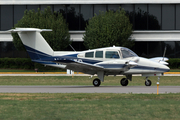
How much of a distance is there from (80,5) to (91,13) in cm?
208

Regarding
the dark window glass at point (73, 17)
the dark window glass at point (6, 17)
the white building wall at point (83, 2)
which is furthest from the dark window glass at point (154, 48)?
the dark window glass at point (6, 17)

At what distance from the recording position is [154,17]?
161 ft

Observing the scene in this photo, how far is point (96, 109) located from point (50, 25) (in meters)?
33.6

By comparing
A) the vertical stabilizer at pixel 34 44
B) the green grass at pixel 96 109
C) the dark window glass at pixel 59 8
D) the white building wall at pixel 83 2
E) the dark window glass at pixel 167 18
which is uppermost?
the white building wall at pixel 83 2

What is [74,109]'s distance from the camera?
1180 centimetres

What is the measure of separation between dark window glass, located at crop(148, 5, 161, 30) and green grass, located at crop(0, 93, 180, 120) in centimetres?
3518

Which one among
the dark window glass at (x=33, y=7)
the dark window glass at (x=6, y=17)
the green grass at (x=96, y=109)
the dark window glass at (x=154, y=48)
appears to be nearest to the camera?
the green grass at (x=96, y=109)

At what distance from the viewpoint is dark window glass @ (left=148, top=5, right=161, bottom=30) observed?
48.9 meters

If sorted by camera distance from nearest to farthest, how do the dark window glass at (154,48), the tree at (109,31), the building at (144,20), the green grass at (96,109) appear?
the green grass at (96,109) → the tree at (109,31) → the building at (144,20) → the dark window glass at (154,48)

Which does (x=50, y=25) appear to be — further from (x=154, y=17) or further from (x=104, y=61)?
(x=104, y=61)

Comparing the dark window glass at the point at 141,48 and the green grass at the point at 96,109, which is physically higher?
the dark window glass at the point at 141,48

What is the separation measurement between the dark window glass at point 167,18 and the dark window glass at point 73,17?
12876mm

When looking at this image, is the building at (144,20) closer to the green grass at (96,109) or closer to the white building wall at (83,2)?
the white building wall at (83,2)

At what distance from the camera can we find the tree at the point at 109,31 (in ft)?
141
